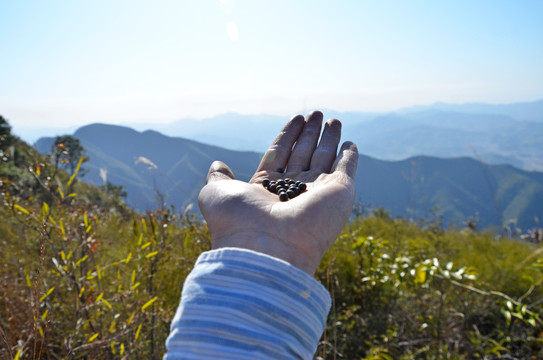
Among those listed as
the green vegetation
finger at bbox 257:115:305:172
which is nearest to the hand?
finger at bbox 257:115:305:172

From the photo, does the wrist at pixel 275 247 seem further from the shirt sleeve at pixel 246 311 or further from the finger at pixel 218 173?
the finger at pixel 218 173

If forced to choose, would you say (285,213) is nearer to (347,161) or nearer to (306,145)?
(347,161)

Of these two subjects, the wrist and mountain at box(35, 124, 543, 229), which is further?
mountain at box(35, 124, 543, 229)

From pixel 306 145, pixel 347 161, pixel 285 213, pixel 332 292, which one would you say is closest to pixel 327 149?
pixel 306 145

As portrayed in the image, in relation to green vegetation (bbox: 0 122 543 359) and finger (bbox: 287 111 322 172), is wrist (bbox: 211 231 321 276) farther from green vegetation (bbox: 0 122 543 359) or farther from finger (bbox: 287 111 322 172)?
finger (bbox: 287 111 322 172)

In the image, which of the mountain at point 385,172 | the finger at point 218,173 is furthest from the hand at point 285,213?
the mountain at point 385,172
